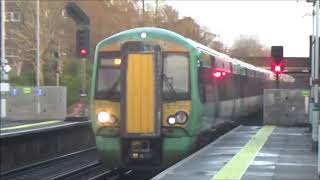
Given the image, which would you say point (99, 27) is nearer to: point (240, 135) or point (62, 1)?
point (62, 1)

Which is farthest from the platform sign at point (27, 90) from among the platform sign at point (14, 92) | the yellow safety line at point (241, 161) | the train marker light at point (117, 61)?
the train marker light at point (117, 61)

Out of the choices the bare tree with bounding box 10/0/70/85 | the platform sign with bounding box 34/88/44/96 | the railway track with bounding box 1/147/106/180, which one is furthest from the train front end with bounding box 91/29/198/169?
the bare tree with bounding box 10/0/70/85

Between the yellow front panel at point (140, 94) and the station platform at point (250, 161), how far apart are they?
1188mm

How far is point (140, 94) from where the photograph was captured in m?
13.8

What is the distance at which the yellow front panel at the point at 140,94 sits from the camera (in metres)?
13.7

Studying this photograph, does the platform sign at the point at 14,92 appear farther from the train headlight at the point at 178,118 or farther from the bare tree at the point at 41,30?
the bare tree at the point at 41,30

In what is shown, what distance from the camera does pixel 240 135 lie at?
1884cm

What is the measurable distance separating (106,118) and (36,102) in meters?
20.6

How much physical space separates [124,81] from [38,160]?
775cm

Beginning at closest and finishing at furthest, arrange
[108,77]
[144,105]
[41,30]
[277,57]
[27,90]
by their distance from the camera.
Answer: [144,105] < [108,77] < [277,57] < [27,90] < [41,30]

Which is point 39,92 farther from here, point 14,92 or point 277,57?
point 277,57

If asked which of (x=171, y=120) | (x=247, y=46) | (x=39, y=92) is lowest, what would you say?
(x=171, y=120)

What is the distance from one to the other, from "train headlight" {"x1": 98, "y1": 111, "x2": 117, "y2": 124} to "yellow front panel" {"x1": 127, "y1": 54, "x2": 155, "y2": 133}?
0.36 m

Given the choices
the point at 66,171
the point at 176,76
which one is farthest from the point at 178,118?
the point at 66,171
